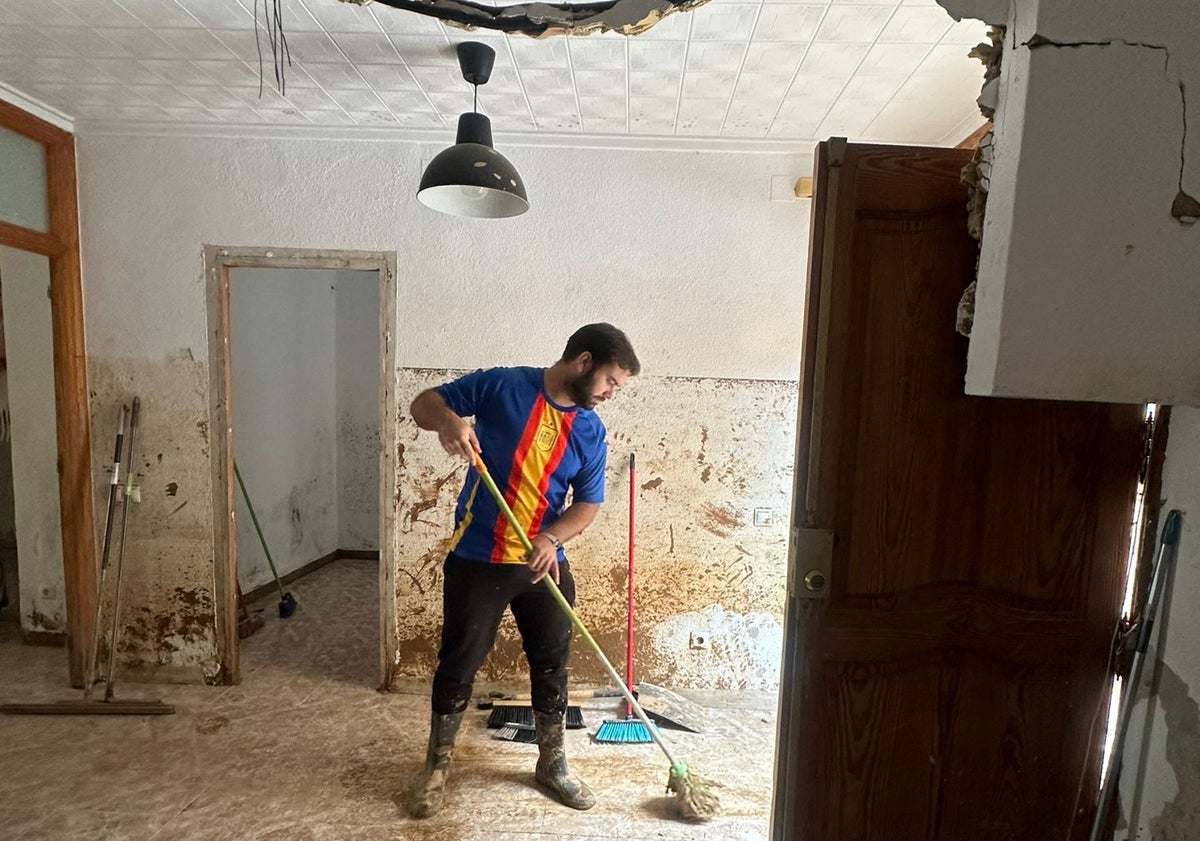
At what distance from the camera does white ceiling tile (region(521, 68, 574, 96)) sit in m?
1.97

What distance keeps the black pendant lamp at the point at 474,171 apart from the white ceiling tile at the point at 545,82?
0.14m

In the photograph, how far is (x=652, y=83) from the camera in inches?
79.4

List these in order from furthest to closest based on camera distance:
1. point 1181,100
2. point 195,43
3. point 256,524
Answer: point 256,524
point 195,43
point 1181,100

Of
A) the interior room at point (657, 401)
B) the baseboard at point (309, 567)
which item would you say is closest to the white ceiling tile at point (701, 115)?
Answer: the interior room at point (657, 401)

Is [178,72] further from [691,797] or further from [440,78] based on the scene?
[691,797]

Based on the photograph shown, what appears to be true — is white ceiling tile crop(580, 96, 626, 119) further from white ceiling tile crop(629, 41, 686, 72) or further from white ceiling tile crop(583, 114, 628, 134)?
white ceiling tile crop(629, 41, 686, 72)

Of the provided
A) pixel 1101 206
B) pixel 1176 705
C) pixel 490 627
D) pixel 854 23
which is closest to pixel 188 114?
pixel 490 627

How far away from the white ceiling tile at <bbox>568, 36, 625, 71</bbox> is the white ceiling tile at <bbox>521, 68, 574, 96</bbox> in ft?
0.28

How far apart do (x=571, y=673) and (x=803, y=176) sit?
2.40 metres

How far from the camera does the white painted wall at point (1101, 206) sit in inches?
33.9

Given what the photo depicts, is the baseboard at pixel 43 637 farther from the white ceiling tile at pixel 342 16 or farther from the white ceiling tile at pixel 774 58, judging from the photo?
the white ceiling tile at pixel 774 58

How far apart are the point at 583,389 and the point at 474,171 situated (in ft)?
2.42

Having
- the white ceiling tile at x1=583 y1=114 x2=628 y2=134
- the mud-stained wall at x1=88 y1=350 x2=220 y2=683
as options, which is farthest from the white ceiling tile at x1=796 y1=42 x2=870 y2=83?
the mud-stained wall at x1=88 y1=350 x2=220 y2=683

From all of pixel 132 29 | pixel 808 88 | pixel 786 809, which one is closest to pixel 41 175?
pixel 132 29
